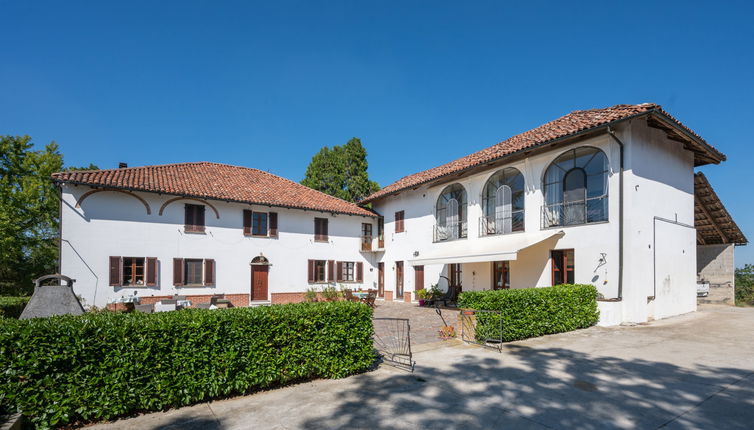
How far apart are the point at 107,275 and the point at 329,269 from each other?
37.9ft

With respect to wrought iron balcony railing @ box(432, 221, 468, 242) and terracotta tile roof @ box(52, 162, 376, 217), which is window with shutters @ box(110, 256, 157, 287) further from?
wrought iron balcony railing @ box(432, 221, 468, 242)

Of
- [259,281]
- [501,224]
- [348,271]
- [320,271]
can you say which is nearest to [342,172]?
[348,271]

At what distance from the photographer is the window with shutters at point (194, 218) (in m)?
19.7

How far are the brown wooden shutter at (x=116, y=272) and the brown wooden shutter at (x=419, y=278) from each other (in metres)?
14.9

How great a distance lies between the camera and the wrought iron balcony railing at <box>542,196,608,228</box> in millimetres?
13516

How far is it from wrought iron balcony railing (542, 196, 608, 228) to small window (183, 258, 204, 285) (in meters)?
16.6

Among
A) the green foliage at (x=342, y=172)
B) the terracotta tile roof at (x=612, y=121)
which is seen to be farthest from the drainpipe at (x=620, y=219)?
the green foliage at (x=342, y=172)

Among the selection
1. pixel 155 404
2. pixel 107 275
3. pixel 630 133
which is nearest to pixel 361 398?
pixel 155 404

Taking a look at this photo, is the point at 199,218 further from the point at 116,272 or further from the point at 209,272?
the point at 116,272

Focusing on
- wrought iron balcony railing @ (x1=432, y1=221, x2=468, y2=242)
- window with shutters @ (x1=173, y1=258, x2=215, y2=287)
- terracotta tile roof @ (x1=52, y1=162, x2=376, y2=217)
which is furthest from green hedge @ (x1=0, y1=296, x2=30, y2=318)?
wrought iron balcony railing @ (x1=432, y1=221, x2=468, y2=242)

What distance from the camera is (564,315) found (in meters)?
11.2

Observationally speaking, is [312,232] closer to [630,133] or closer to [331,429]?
[630,133]

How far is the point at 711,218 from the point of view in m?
18.8

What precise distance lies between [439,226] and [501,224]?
4.44 meters
